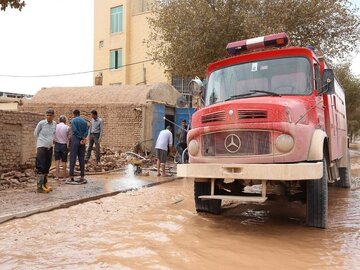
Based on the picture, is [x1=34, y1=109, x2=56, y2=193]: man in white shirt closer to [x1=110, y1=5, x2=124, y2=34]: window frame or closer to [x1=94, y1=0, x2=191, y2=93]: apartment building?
[x1=94, y1=0, x2=191, y2=93]: apartment building

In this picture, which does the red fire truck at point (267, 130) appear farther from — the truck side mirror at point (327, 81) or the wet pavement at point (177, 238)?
the wet pavement at point (177, 238)

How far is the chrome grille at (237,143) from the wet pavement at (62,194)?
3.16m

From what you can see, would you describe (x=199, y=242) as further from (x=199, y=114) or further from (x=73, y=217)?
(x=73, y=217)

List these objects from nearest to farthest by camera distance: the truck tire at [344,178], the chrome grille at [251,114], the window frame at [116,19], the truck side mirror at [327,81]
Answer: the chrome grille at [251,114] → the truck side mirror at [327,81] → the truck tire at [344,178] → the window frame at [116,19]

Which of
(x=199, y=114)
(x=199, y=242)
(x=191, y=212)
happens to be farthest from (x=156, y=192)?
(x=199, y=242)

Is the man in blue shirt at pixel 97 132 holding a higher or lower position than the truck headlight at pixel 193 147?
higher

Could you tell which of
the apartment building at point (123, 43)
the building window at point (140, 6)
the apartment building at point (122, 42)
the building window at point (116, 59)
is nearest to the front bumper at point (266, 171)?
the apartment building at point (123, 43)

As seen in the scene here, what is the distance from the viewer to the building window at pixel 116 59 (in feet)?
109

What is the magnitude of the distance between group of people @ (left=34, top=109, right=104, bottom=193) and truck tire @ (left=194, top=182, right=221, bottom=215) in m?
3.65

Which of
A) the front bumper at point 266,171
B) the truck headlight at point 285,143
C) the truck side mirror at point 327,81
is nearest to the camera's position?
the front bumper at point 266,171

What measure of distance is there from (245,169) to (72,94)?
1658 cm

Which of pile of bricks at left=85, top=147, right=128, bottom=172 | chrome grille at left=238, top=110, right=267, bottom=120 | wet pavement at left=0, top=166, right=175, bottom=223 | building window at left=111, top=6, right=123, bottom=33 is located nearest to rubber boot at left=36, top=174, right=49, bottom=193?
wet pavement at left=0, top=166, right=175, bottom=223

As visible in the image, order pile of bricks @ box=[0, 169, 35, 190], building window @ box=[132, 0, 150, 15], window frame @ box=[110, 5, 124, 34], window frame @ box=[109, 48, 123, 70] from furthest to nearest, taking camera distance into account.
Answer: window frame @ box=[109, 48, 123, 70] < window frame @ box=[110, 5, 124, 34] < building window @ box=[132, 0, 150, 15] < pile of bricks @ box=[0, 169, 35, 190]

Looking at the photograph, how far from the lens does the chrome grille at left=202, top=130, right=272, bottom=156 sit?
542 cm
